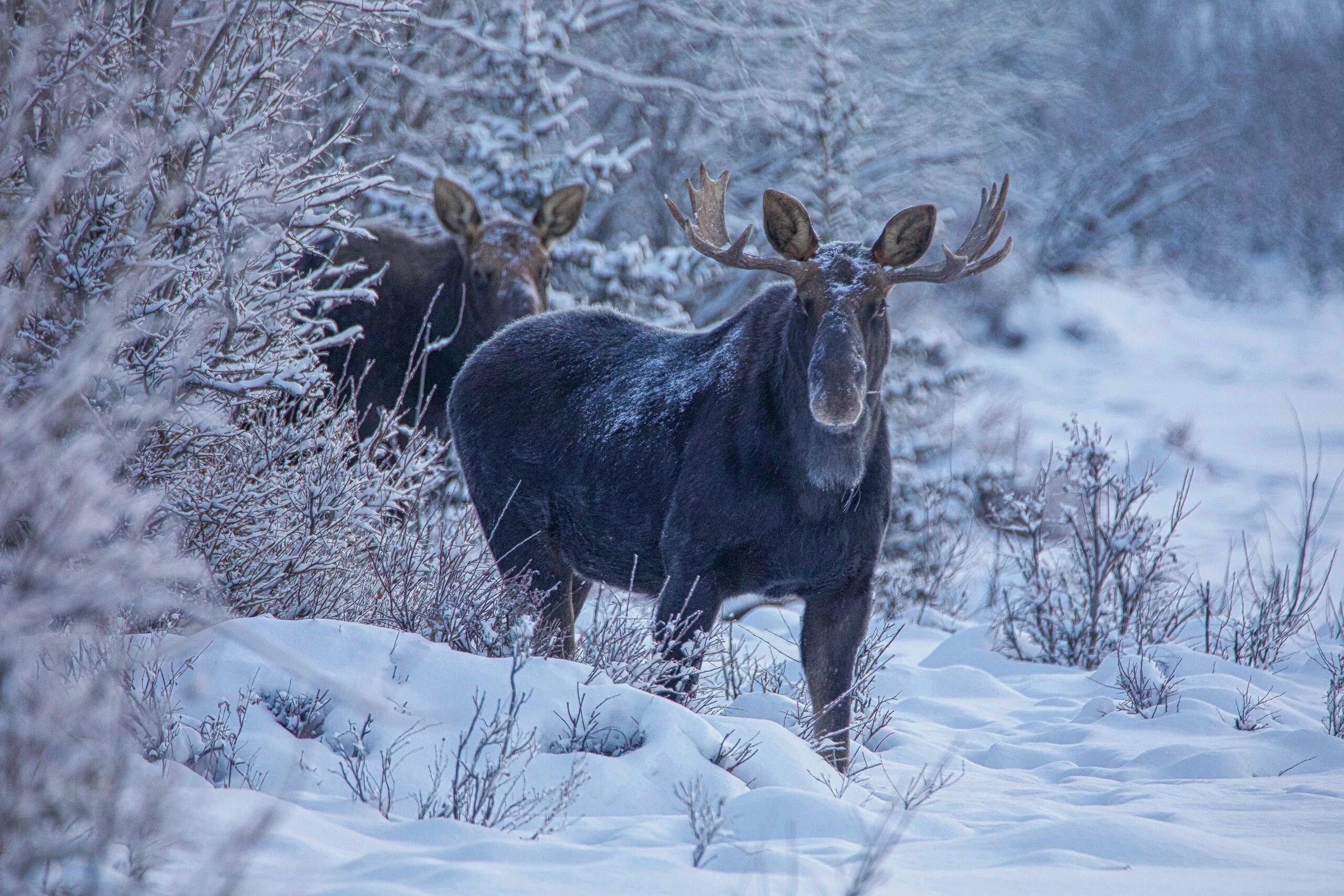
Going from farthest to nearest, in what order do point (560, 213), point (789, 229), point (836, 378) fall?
1. point (560, 213)
2. point (789, 229)
3. point (836, 378)

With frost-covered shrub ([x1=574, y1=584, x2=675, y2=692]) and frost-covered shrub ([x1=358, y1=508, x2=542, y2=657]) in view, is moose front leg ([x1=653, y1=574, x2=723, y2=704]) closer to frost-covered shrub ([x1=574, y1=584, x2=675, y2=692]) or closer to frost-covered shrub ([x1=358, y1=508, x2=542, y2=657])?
frost-covered shrub ([x1=574, y1=584, x2=675, y2=692])

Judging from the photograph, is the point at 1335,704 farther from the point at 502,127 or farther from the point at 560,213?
the point at 502,127

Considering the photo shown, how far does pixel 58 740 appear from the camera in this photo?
2373 mm

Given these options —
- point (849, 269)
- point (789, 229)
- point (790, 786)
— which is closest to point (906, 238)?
point (849, 269)

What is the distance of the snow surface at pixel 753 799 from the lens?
295 cm

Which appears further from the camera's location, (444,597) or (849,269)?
(849,269)

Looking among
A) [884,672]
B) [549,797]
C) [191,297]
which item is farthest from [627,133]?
[549,797]

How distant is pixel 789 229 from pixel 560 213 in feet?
11.9

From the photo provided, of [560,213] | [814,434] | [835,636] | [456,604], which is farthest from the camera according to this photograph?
[560,213]

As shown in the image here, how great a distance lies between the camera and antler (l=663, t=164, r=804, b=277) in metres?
5.02

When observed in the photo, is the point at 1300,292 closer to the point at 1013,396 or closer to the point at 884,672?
the point at 1013,396

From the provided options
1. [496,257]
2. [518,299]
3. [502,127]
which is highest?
[502,127]

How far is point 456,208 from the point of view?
806 centimetres

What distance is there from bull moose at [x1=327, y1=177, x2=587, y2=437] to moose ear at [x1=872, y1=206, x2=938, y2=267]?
3.21 metres
